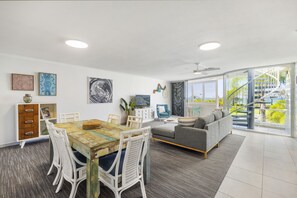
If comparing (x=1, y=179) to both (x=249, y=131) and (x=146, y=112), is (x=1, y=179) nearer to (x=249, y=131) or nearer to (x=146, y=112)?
(x=146, y=112)

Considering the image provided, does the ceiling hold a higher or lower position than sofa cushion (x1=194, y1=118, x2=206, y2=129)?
higher

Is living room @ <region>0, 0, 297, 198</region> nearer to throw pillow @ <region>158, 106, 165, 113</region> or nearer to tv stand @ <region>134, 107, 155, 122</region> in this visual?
tv stand @ <region>134, 107, 155, 122</region>

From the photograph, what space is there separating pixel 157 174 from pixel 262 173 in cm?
180

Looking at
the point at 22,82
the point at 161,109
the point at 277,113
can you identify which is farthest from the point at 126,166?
the point at 277,113

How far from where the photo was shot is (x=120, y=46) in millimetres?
2615

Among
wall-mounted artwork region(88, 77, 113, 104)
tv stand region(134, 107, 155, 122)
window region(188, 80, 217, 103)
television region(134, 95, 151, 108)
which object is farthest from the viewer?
window region(188, 80, 217, 103)

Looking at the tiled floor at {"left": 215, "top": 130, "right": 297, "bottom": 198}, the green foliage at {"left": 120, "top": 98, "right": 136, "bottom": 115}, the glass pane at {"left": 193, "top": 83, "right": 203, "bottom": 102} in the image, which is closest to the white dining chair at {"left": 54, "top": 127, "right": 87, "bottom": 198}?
the tiled floor at {"left": 215, "top": 130, "right": 297, "bottom": 198}

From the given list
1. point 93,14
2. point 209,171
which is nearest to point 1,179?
point 93,14

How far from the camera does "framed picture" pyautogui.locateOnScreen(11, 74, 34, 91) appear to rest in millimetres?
3279

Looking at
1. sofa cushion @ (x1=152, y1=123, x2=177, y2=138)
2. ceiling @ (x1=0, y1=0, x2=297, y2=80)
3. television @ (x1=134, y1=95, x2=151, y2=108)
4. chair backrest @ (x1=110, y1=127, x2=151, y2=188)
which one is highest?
ceiling @ (x1=0, y1=0, x2=297, y2=80)

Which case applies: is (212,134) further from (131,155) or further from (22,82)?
(22,82)

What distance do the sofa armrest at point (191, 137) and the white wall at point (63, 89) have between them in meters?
3.21

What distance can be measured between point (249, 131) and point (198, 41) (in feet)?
14.5

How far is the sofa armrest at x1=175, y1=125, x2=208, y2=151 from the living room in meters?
0.02
